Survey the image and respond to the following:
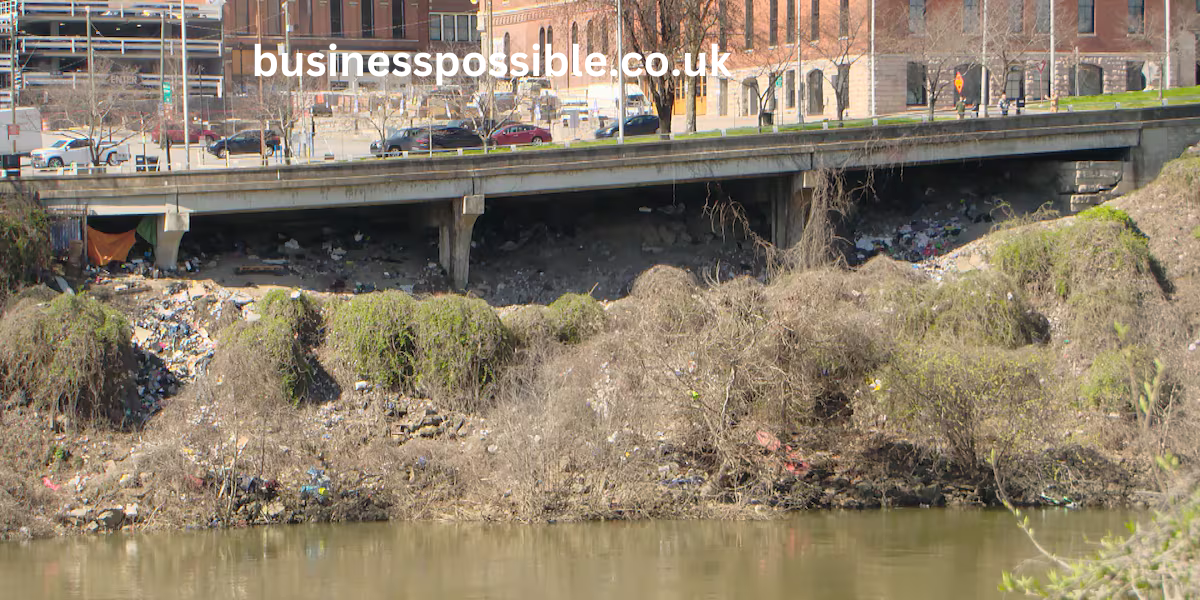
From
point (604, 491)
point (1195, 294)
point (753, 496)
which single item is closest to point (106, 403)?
point (604, 491)

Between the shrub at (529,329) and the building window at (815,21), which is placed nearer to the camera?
the shrub at (529,329)

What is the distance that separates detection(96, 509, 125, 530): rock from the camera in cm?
2339

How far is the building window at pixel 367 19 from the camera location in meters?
88.7

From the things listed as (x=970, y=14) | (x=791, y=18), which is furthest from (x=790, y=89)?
(x=970, y=14)

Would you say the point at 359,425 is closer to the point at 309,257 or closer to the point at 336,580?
the point at 336,580

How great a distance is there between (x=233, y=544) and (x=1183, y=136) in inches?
1312

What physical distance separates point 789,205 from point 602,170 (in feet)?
21.1

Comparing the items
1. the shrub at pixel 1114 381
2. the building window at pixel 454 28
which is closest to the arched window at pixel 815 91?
the shrub at pixel 1114 381

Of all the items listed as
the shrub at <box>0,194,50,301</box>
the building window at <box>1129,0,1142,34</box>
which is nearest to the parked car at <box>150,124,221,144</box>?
the shrub at <box>0,194,50,301</box>

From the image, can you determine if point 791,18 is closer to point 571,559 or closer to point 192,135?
Answer: point 192,135

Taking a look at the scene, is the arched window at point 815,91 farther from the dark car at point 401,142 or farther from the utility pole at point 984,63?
the dark car at point 401,142

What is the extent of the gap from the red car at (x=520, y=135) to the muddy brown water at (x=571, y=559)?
86.4 ft

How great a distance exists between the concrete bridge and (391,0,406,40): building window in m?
52.6

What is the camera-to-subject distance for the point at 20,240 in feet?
101
